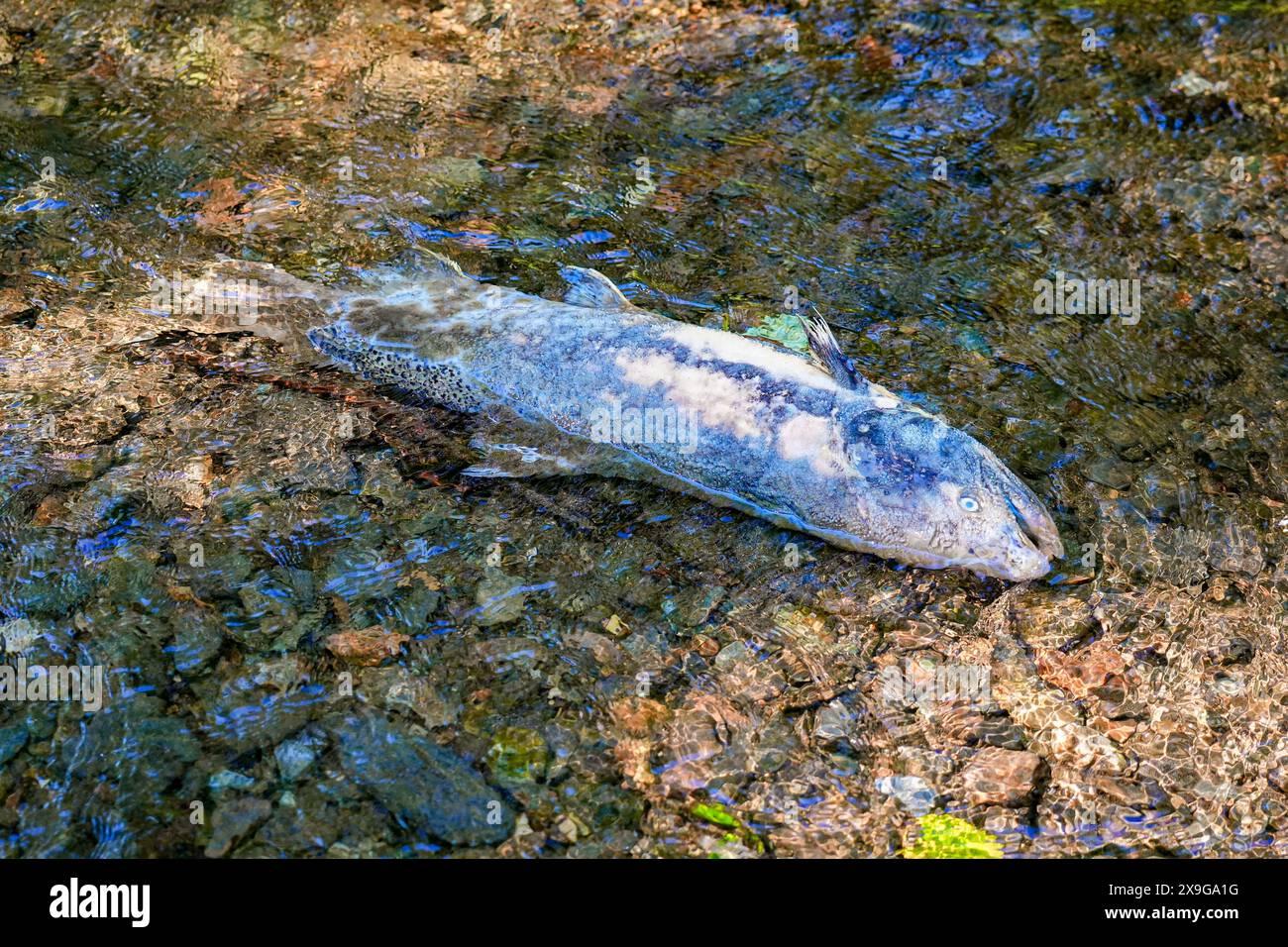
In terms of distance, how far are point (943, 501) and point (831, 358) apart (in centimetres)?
88

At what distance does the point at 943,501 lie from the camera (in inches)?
178

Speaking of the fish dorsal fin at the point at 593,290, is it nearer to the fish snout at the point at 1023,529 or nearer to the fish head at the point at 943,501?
the fish head at the point at 943,501

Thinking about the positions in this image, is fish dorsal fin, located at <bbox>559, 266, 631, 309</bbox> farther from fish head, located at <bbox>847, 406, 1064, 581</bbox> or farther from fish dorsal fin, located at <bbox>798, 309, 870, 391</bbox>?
fish head, located at <bbox>847, 406, 1064, 581</bbox>

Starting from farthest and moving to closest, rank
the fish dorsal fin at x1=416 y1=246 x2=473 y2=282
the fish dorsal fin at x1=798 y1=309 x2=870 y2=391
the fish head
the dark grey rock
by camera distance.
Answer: the fish dorsal fin at x1=416 y1=246 x2=473 y2=282, the fish dorsal fin at x1=798 y1=309 x2=870 y2=391, the fish head, the dark grey rock

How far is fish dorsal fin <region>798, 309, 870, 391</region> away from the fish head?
0.74 ft

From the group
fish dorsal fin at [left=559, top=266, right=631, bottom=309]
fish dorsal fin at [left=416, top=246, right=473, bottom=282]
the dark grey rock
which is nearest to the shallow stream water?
the dark grey rock

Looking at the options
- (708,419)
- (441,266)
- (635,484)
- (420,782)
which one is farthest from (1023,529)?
(441,266)

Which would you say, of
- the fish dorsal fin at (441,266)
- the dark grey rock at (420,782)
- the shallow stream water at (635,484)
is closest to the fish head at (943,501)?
the shallow stream water at (635,484)

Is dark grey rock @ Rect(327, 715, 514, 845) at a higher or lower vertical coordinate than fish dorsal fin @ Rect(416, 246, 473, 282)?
lower

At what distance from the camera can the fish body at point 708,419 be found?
4.57 m

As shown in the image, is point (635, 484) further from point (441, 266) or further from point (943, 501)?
point (441, 266)

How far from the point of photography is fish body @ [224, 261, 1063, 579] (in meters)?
4.57

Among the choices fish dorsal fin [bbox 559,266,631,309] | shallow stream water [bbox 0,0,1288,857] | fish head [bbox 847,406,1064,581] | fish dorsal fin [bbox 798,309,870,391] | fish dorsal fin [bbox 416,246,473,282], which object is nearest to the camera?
shallow stream water [bbox 0,0,1288,857]

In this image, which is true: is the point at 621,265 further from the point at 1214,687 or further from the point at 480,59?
the point at 1214,687
